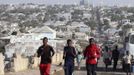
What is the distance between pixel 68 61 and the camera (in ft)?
60.4

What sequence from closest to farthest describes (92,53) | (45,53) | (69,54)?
(45,53), (69,54), (92,53)

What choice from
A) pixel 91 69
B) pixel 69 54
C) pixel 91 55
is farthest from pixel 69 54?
pixel 91 69

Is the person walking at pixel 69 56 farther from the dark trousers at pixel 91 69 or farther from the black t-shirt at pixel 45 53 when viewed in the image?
the black t-shirt at pixel 45 53

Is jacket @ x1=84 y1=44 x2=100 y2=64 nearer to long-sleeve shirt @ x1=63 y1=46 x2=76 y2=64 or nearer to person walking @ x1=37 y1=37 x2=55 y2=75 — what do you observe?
long-sleeve shirt @ x1=63 y1=46 x2=76 y2=64

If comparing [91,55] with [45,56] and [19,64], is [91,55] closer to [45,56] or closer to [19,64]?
[45,56]

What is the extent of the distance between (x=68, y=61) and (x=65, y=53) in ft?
0.94

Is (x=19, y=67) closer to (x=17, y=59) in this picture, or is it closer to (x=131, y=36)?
(x=17, y=59)

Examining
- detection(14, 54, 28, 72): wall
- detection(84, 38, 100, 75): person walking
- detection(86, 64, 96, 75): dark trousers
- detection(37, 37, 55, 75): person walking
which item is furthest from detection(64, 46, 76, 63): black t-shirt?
detection(14, 54, 28, 72): wall

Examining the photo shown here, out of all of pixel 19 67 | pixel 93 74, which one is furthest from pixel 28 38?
pixel 93 74

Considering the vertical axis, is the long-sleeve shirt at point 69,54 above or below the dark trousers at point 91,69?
above

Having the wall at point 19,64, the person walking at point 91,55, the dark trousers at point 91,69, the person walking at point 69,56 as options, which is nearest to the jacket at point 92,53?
the person walking at point 91,55

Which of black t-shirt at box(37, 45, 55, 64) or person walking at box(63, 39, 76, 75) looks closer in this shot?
black t-shirt at box(37, 45, 55, 64)

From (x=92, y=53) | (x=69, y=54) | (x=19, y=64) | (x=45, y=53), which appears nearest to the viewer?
(x=45, y=53)

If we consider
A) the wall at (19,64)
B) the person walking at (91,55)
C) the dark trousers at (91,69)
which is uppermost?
the person walking at (91,55)
